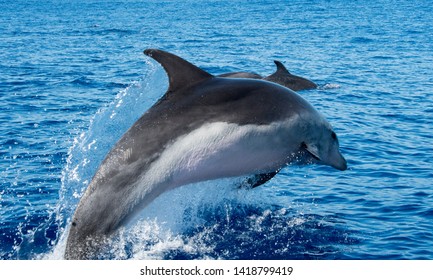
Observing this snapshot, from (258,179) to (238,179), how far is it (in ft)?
1.56

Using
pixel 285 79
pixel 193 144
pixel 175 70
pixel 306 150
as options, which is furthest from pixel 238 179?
pixel 285 79

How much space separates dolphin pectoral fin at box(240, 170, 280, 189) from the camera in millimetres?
11153

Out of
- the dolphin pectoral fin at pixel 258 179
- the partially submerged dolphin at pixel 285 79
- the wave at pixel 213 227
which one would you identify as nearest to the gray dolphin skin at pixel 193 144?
the dolphin pectoral fin at pixel 258 179

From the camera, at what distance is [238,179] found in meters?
11.7

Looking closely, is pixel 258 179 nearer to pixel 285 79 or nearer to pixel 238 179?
pixel 238 179

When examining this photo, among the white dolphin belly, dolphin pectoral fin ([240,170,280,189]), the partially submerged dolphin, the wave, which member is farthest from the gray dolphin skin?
the partially submerged dolphin

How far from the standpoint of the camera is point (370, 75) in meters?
31.0

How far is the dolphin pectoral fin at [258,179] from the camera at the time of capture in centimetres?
1115

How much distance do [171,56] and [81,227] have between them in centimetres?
316

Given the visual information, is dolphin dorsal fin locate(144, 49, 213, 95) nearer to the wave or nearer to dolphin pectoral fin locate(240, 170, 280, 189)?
the wave

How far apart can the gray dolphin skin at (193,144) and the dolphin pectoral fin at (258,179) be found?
18cm

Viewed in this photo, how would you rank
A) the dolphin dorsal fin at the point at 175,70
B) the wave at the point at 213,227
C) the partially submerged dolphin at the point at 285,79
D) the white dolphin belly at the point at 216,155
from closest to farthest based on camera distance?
the white dolphin belly at the point at 216,155 < the dolphin dorsal fin at the point at 175,70 < the wave at the point at 213,227 < the partially submerged dolphin at the point at 285,79

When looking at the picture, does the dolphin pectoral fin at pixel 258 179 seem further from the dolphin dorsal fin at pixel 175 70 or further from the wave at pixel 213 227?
the dolphin dorsal fin at pixel 175 70

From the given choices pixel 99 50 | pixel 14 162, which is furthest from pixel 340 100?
pixel 99 50
